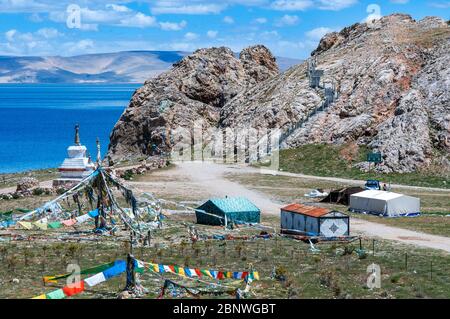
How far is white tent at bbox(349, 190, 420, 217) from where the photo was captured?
56.8 m

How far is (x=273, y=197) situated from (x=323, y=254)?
2349 cm

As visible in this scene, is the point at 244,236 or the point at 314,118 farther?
the point at 314,118

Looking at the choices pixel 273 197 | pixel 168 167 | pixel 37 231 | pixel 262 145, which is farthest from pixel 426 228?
pixel 262 145

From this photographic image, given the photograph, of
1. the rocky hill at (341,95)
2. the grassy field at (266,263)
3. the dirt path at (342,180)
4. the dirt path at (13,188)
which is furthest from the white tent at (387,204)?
the dirt path at (13,188)

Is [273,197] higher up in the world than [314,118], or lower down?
lower down

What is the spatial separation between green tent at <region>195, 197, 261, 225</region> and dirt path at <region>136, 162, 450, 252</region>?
478 centimetres

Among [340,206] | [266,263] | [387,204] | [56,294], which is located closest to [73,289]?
[56,294]

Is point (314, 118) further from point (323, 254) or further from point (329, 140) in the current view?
point (323, 254)

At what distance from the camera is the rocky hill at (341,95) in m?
86.1

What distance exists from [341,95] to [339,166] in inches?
647

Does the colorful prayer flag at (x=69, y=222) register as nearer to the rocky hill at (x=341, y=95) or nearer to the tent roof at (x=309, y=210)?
the tent roof at (x=309, y=210)

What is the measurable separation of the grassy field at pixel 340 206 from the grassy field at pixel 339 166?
5.03 m
